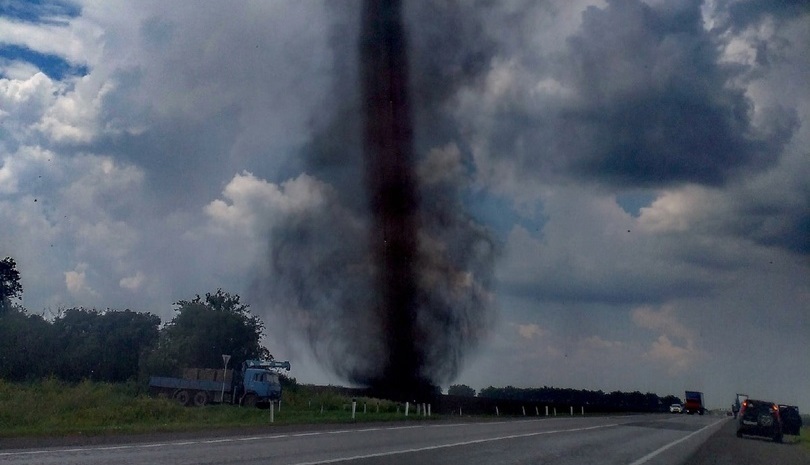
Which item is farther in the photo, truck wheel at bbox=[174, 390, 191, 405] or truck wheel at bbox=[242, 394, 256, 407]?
truck wheel at bbox=[174, 390, 191, 405]

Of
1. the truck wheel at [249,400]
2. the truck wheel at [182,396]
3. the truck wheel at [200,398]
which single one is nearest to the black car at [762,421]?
the truck wheel at [249,400]

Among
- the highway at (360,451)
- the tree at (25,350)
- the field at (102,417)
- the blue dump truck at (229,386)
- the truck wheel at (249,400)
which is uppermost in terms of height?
the tree at (25,350)

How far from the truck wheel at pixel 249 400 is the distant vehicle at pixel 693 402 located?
8060cm

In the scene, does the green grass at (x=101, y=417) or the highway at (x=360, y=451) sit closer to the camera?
the highway at (x=360, y=451)

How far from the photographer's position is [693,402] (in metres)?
115

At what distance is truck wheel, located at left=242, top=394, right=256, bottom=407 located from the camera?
181 ft

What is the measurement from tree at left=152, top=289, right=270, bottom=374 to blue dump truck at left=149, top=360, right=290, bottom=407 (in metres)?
16.8

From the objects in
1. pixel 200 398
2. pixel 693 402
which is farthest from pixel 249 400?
pixel 693 402

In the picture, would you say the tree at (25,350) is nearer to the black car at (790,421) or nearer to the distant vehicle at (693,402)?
the black car at (790,421)

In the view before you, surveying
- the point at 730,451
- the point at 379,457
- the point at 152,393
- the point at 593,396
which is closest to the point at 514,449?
the point at 379,457

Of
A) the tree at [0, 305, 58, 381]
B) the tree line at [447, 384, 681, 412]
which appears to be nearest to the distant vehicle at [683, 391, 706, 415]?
the tree line at [447, 384, 681, 412]

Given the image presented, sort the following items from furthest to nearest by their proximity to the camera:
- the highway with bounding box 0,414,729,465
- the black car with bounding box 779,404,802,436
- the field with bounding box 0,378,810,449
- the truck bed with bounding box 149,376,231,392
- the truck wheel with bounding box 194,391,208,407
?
the truck bed with bounding box 149,376,231,392 → the truck wheel with bounding box 194,391,208,407 → the black car with bounding box 779,404,802,436 → the field with bounding box 0,378,810,449 → the highway with bounding box 0,414,729,465

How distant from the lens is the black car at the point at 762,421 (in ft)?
129

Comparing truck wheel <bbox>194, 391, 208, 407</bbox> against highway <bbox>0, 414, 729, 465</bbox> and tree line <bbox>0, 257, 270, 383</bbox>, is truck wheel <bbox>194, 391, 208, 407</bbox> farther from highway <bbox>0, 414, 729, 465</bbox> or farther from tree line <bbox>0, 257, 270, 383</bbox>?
highway <bbox>0, 414, 729, 465</bbox>
